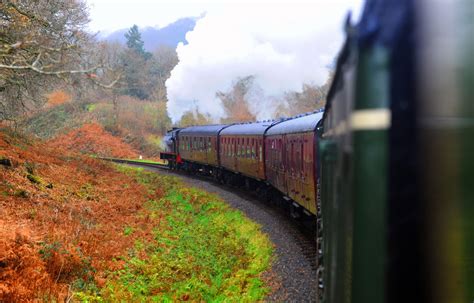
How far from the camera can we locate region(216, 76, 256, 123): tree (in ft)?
143

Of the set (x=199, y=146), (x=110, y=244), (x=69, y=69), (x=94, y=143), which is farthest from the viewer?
(x=94, y=143)

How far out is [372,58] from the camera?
1246 mm

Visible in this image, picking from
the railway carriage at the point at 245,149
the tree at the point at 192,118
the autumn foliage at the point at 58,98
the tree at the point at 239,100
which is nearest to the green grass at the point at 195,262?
the railway carriage at the point at 245,149

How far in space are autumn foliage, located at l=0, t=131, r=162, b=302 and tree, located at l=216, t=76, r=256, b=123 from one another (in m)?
25.3

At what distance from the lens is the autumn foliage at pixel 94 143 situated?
39125 mm

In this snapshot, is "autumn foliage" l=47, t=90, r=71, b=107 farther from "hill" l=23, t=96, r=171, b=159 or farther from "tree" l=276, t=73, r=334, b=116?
"tree" l=276, t=73, r=334, b=116

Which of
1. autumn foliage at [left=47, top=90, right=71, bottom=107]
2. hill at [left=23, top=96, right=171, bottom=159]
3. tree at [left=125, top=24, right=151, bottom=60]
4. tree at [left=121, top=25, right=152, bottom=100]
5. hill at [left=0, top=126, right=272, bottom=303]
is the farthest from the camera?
tree at [left=125, top=24, right=151, bottom=60]

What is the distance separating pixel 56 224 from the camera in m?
10.7

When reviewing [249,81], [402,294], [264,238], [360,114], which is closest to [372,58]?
[360,114]

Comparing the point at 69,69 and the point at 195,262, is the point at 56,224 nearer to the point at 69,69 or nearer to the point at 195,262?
the point at 195,262

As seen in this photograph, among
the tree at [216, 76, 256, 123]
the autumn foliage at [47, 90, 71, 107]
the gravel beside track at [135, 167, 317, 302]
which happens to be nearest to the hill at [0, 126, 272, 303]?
the gravel beside track at [135, 167, 317, 302]

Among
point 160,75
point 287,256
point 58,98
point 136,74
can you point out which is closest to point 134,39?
point 160,75

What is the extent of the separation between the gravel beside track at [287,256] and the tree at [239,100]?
1106 inches

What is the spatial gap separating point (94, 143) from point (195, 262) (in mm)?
31615
